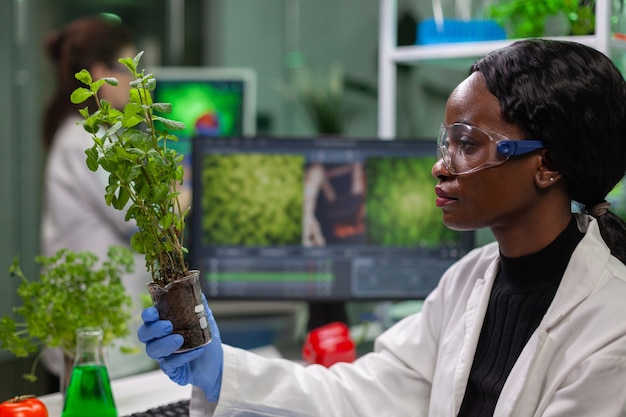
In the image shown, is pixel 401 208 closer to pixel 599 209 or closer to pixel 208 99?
pixel 599 209

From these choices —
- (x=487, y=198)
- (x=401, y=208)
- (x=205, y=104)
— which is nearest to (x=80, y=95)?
(x=487, y=198)

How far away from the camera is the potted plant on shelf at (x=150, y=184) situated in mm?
1200

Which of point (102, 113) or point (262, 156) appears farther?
Answer: point (262, 156)

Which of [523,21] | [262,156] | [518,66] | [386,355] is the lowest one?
[386,355]

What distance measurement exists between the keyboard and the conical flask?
0.27 feet

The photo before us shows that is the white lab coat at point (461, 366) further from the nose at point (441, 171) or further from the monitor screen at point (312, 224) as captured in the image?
the monitor screen at point (312, 224)

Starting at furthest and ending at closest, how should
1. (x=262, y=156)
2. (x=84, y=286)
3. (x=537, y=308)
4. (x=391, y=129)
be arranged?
(x=391, y=129), (x=262, y=156), (x=84, y=286), (x=537, y=308)

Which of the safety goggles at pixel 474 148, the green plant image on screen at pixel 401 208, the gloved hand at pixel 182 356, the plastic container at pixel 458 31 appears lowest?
the gloved hand at pixel 182 356

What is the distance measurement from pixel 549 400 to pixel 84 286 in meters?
0.91

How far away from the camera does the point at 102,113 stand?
4.00 feet

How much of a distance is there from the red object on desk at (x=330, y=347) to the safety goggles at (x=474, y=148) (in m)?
0.66

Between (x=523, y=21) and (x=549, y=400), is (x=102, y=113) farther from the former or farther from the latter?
(x=523, y=21)

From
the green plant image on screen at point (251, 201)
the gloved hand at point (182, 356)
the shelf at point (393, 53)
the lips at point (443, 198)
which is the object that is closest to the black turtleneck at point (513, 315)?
the lips at point (443, 198)

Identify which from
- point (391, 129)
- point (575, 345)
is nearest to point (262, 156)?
point (391, 129)
